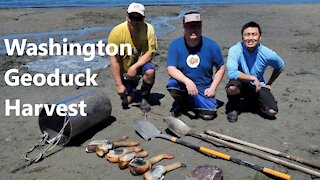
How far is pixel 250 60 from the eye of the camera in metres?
5.17

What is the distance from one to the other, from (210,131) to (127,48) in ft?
5.62

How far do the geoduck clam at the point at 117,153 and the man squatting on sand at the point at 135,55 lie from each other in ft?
4.18

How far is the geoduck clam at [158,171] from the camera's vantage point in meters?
3.78

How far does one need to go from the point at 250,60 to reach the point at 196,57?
2.40 feet

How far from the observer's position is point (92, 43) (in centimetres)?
986

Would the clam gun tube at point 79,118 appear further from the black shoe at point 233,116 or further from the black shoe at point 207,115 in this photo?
the black shoe at point 233,116

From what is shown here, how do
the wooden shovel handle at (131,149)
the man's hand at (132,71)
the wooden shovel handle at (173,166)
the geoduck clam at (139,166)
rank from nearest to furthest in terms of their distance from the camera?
the geoduck clam at (139,166) → the wooden shovel handle at (173,166) → the wooden shovel handle at (131,149) → the man's hand at (132,71)

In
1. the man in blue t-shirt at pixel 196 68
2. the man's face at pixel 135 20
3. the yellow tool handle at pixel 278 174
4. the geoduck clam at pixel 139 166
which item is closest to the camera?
→ the yellow tool handle at pixel 278 174

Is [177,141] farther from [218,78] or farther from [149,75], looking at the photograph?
[149,75]

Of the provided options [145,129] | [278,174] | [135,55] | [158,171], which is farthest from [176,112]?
[278,174]

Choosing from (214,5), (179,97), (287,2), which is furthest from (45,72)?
(287,2)

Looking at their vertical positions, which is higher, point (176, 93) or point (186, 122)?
point (176, 93)

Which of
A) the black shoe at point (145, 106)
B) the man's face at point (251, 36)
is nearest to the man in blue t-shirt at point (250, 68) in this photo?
the man's face at point (251, 36)

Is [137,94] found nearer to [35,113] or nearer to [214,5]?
[35,113]
